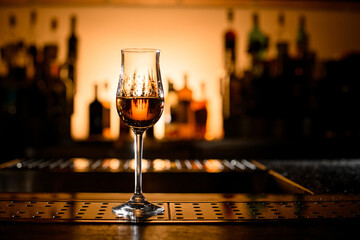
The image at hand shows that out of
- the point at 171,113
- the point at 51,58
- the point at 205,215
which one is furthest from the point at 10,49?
the point at 205,215

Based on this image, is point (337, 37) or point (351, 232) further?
point (337, 37)

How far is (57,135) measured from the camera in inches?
81.0

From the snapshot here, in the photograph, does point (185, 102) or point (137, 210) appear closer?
point (137, 210)

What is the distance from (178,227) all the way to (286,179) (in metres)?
0.41

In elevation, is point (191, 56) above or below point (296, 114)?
above

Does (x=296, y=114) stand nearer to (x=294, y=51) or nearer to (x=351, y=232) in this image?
(x=294, y=51)

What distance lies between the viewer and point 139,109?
633 millimetres

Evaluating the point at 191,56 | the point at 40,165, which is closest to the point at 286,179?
the point at 40,165

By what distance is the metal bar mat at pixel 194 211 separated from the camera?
1.84ft

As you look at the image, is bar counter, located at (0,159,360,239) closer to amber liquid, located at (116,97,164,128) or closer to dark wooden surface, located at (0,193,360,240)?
dark wooden surface, located at (0,193,360,240)

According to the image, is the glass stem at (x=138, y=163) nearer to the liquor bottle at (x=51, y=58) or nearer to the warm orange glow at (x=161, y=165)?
the warm orange glow at (x=161, y=165)

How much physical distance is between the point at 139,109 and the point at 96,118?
1625 mm

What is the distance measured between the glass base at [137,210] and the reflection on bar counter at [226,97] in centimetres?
148

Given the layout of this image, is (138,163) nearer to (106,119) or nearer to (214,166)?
(214,166)
